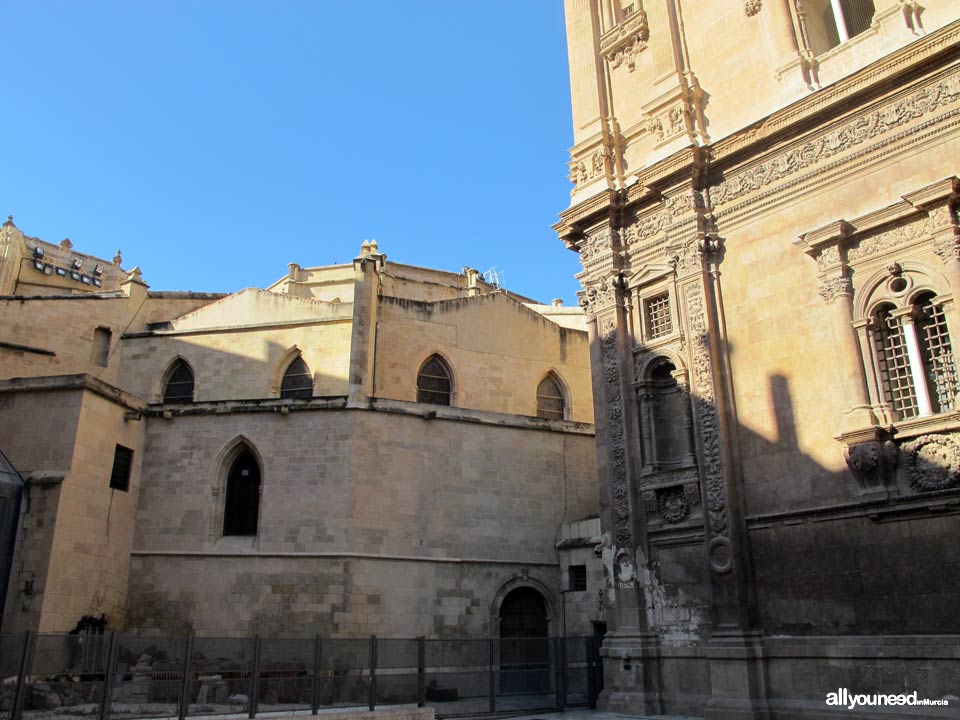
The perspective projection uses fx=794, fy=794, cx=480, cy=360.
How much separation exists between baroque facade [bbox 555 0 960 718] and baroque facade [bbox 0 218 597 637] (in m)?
6.20

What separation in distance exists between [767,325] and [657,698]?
6253 mm

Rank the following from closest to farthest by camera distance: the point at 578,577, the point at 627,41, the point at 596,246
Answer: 1. the point at 596,246
2. the point at 627,41
3. the point at 578,577

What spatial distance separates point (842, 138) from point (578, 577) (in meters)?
12.0

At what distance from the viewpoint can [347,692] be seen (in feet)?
43.3

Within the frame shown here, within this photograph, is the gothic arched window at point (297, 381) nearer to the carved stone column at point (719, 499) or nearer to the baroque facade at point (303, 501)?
the baroque facade at point (303, 501)

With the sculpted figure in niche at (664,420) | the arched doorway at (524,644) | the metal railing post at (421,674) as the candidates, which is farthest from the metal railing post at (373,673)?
the sculpted figure in niche at (664,420)

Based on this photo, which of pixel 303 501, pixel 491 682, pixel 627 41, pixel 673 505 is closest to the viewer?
pixel 673 505

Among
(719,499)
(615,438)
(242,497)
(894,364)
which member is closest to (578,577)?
(615,438)

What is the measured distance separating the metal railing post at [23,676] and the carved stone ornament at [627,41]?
14.7 m

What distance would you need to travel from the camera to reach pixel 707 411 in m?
13.2

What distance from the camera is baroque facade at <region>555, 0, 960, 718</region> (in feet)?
35.5

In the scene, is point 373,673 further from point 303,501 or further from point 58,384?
point 58,384

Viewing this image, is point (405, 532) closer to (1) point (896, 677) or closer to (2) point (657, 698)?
(2) point (657, 698)

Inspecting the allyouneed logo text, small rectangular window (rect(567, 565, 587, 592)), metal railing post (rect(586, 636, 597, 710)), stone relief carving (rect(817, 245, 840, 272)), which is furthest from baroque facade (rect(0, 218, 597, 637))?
stone relief carving (rect(817, 245, 840, 272))
